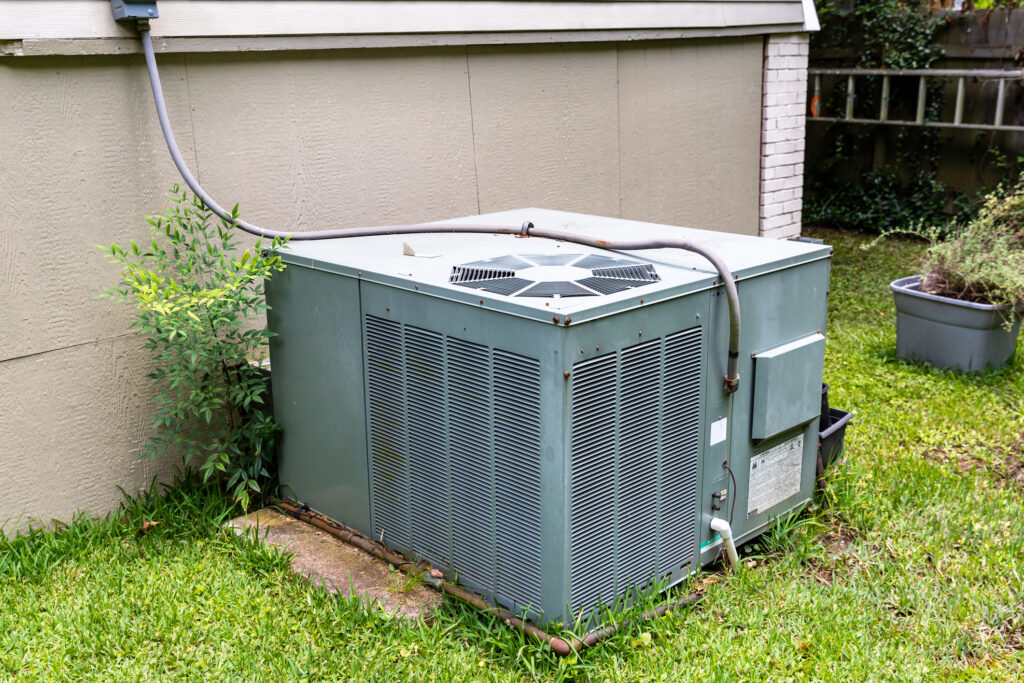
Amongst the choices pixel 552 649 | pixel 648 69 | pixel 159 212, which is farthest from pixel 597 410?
pixel 648 69

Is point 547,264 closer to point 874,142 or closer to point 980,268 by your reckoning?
point 980,268

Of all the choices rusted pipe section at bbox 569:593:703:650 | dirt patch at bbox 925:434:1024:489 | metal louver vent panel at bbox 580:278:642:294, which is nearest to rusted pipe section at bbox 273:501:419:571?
rusted pipe section at bbox 569:593:703:650

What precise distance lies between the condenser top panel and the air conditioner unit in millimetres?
11

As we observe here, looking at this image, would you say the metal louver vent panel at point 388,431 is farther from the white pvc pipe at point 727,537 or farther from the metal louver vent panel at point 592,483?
the white pvc pipe at point 727,537

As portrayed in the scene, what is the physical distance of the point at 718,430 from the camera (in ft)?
10.5

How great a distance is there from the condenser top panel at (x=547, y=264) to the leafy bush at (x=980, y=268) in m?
2.28

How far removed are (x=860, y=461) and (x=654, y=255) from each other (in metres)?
1.63

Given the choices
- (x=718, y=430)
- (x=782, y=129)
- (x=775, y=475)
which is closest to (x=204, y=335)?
(x=718, y=430)

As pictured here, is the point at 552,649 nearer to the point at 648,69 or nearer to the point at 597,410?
the point at 597,410

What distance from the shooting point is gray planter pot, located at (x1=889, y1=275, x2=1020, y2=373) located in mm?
5246

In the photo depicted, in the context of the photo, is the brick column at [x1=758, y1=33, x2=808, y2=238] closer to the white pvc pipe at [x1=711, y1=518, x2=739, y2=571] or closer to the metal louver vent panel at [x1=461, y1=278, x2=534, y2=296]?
the white pvc pipe at [x1=711, y1=518, x2=739, y2=571]

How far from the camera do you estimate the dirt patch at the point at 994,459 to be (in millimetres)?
4203

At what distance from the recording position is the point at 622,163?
5652 millimetres

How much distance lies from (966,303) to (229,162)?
3.88m
